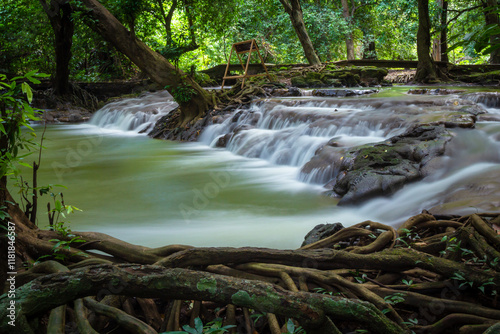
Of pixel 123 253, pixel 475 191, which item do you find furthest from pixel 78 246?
pixel 475 191

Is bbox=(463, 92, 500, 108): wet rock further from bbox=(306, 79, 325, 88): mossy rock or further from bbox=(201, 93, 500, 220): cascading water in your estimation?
bbox=(306, 79, 325, 88): mossy rock

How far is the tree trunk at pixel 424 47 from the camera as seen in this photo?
14969 mm

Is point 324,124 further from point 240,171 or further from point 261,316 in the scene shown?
point 261,316

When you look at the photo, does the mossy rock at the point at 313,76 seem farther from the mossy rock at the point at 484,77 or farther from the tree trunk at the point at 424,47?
the mossy rock at the point at 484,77

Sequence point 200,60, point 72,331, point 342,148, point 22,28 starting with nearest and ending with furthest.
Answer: point 72,331 < point 342,148 < point 22,28 < point 200,60

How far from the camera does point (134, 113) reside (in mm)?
15195

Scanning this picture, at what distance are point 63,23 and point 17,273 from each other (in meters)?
14.7

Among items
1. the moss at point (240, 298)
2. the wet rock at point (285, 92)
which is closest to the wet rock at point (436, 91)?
the wet rock at point (285, 92)

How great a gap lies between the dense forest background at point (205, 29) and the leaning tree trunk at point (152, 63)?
29cm

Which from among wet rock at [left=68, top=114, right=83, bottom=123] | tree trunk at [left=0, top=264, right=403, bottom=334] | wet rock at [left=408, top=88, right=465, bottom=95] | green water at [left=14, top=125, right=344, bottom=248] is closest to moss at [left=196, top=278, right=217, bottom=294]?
tree trunk at [left=0, top=264, right=403, bottom=334]

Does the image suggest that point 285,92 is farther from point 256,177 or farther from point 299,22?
point 256,177

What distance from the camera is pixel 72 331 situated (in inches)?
75.9

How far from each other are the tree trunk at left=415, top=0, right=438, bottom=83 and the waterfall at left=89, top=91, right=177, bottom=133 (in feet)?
30.0

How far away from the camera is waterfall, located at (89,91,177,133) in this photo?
14.6 m
